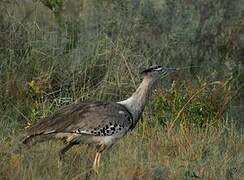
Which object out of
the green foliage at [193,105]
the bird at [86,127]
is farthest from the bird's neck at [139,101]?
the green foliage at [193,105]

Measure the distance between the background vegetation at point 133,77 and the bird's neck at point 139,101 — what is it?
0.33m

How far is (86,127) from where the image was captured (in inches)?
Answer: 263

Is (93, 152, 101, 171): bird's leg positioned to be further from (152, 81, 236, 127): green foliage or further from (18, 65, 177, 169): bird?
(152, 81, 236, 127): green foliage

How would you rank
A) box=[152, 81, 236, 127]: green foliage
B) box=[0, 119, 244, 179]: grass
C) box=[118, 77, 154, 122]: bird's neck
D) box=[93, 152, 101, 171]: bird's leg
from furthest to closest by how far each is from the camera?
box=[152, 81, 236, 127]: green foliage < box=[118, 77, 154, 122]: bird's neck < box=[93, 152, 101, 171]: bird's leg < box=[0, 119, 244, 179]: grass

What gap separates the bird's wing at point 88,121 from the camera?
6602 millimetres

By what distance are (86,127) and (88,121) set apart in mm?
58

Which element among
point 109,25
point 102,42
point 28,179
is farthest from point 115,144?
point 109,25

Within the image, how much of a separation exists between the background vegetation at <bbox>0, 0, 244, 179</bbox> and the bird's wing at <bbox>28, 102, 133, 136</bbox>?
0.22 m

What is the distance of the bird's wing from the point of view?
660 cm

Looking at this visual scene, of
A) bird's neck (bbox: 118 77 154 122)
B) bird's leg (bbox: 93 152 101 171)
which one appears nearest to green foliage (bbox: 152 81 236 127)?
bird's neck (bbox: 118 77 154 122)

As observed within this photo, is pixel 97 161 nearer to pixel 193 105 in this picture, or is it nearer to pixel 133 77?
Answer: pixel 193 105

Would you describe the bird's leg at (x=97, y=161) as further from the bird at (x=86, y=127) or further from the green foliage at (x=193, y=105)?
the green foliage at (x=193, y=105)

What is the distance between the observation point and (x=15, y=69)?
909cm

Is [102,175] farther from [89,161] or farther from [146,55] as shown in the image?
[146,55]
